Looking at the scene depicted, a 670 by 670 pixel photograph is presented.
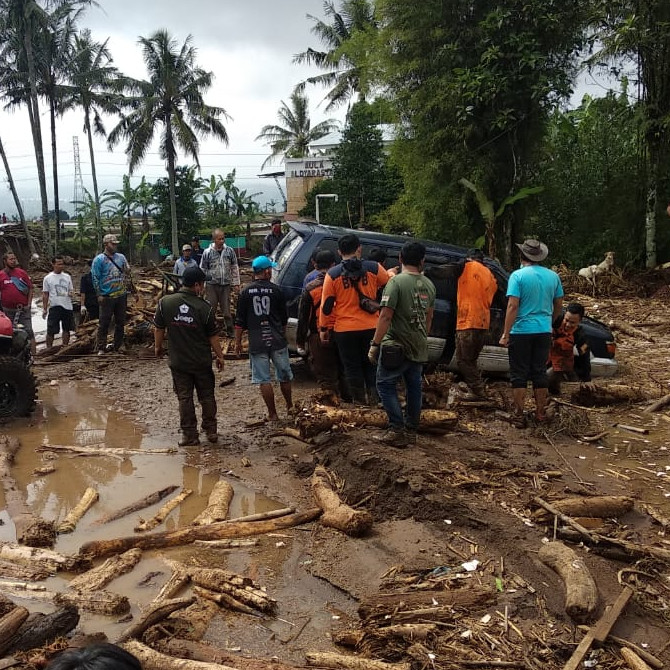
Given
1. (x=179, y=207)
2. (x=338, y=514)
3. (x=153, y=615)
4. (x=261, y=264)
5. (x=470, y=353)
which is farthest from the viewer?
(x=179, y=207)

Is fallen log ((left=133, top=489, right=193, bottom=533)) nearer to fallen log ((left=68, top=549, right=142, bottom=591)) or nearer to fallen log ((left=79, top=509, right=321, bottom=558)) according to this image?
fallen log ((left=79, top=509, right=321, bottom=558))

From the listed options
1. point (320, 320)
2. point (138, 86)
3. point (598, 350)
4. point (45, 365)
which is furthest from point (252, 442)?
point (138, 86)

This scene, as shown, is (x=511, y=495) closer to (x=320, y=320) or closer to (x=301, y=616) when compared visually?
(x=301, y=616)

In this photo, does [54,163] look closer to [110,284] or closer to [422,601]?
[110,284]

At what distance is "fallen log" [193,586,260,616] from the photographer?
3.69 meters

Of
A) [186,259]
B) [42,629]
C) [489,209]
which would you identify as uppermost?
[489,209]

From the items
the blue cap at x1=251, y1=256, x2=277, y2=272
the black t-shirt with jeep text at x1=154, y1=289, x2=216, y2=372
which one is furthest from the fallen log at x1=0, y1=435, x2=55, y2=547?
the blue cap at x1=251, y1=256, x2=277, y2=272

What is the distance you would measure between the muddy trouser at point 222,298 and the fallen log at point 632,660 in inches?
369

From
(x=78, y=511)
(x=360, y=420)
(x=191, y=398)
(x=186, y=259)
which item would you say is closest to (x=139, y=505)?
(x=78, y=511)

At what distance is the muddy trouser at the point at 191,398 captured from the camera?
6.79 metres

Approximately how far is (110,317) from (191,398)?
15.9 feet

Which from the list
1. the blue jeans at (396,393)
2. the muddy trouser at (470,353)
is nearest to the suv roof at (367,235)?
A: the muddy trouser at (470,353)

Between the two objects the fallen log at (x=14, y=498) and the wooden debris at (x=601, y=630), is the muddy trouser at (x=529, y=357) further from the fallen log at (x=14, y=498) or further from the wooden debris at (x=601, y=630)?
the fallen log at (x=14, y=498)

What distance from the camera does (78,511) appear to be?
17.1 ft
